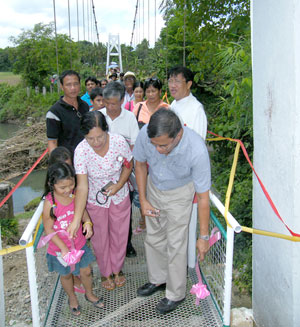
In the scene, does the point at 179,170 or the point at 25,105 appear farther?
the point at 25,105

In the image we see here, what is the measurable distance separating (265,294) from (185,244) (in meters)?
0.56

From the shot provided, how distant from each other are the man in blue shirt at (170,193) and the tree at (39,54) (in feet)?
71.1

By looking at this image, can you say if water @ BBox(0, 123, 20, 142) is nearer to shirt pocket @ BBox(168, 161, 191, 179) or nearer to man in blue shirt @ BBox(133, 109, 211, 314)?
man in blue shirt @ BBox(133, 109, 211, 314)

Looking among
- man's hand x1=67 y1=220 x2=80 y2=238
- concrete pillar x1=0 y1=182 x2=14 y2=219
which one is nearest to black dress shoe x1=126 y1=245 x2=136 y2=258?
man's hand x1=67 y1=220 x2=80 y2=238

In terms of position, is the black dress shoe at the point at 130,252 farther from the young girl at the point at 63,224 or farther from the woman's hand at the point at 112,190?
the woman's hand at the point at 112,190

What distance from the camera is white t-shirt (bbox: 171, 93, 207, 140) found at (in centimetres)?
229

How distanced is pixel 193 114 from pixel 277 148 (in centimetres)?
67

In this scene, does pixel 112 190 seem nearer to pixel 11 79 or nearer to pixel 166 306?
pixel 166 306

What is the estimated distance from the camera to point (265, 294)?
2074 mm

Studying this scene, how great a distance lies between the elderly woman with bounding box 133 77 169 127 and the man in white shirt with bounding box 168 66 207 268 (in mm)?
422

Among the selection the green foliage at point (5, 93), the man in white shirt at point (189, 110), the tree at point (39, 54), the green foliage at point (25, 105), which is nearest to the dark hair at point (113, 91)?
the man in white shirt at point (189, 110)

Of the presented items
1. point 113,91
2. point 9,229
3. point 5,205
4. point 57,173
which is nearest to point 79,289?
point 57,173

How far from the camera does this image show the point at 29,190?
373 inches

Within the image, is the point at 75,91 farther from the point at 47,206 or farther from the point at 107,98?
the point at 47,206
